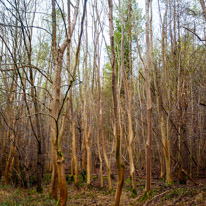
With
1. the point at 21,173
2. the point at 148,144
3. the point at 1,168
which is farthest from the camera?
the point at 1,168

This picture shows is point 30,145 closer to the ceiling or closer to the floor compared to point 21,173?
closer to the ceiling

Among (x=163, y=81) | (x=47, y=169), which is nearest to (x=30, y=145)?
(x=47, y=169)

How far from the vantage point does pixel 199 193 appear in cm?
458

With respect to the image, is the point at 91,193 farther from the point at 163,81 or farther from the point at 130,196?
the point at 163,81

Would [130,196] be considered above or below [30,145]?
below

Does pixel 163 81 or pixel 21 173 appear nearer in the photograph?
pixel 163 81

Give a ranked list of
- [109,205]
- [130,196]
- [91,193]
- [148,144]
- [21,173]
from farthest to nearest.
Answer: [21,173] < [91,193] < [130,196] < [109,205] < [148,144]

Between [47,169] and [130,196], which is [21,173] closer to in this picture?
[130,196]

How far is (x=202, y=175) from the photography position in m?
8.55

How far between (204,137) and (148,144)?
16.8 feet

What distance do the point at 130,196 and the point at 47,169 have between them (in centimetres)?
828

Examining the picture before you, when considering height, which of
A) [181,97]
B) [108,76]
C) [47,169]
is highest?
[108,76]

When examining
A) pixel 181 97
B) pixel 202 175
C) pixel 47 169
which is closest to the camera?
pixel 181 97

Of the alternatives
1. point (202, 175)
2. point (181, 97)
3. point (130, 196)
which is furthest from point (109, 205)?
point (202, 175)
